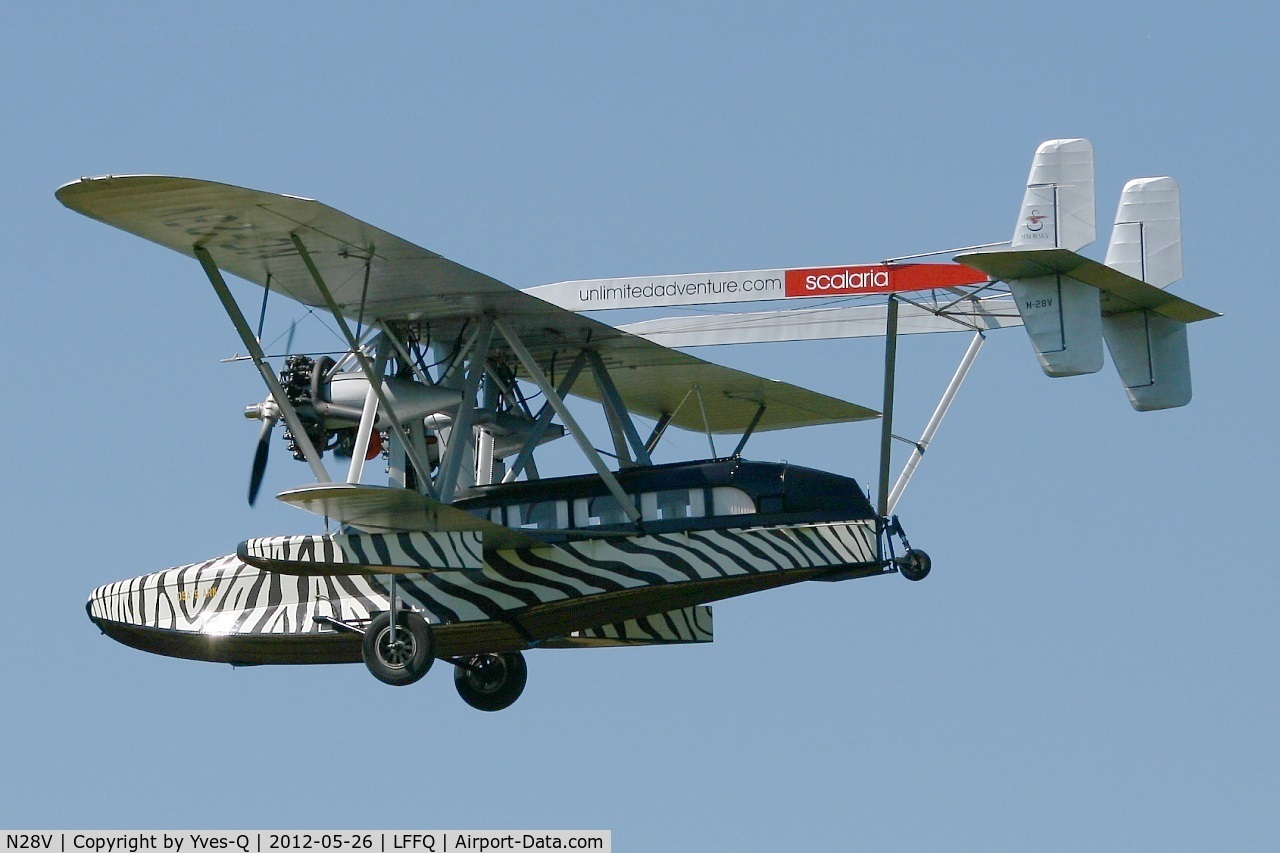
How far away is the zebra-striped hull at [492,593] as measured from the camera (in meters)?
28.4

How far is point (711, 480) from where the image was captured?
28891mm

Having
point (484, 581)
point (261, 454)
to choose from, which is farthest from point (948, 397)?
point (261, 454)

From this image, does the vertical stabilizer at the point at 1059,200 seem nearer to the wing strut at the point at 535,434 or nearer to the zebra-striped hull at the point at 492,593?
the zebra-striped hull at the point at 492,593

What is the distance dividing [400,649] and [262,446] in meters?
3.57

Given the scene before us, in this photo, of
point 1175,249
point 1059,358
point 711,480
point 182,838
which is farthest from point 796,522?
point 182,838

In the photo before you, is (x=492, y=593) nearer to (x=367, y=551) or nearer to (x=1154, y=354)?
(x=367, y=551)

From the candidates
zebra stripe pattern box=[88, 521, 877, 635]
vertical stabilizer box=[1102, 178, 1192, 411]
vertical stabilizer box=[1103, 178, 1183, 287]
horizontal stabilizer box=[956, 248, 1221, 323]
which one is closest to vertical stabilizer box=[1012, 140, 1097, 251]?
horizontal stabilizer box=[956, 248, 1221, 323]

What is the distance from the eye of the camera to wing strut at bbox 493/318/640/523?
28.7m

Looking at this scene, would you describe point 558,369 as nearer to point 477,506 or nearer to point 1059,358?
point 477,506

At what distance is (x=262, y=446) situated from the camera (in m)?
30.7

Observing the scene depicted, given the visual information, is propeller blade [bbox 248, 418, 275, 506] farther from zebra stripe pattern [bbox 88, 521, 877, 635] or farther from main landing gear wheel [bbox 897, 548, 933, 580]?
main landing gear wheel [bbox 897, 548, 933, 580]

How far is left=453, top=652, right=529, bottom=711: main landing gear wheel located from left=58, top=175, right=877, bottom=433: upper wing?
4.05 meters

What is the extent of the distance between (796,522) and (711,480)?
3.89ft
